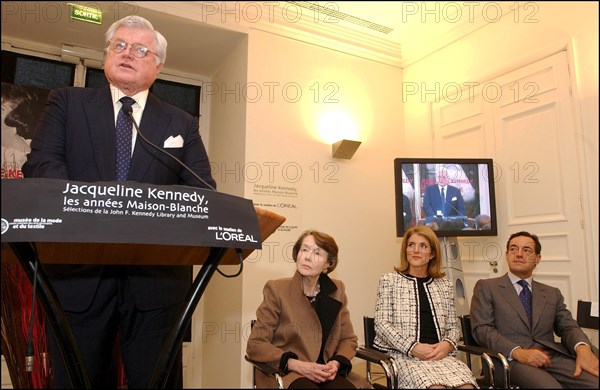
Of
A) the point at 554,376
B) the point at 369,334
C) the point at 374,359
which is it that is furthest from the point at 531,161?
the point at 374,359

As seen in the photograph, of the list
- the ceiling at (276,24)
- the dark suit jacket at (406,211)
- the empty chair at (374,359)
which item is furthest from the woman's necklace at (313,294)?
the ceiling at (276,24)

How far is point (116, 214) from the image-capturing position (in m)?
0.93

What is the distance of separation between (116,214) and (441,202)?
8.02 ft

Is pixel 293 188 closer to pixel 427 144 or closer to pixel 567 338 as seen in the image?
pixel 427 144

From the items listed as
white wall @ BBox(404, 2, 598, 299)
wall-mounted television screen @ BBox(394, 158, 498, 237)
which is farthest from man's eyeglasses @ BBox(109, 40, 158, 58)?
wall-mounted television screen @ BBox(394, 158, 498, 237)

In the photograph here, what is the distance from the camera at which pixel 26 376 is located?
180cm

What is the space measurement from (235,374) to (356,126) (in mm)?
2032

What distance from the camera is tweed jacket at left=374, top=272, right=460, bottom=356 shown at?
2272 millimetres

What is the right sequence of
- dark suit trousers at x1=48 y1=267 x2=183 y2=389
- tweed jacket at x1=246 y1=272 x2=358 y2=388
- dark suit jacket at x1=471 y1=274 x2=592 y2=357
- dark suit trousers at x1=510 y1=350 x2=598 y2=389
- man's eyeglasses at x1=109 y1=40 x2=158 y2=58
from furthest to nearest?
1. dark suit jacket at x1=471 y1=274 x2=592 y2=357
2. tweed jacket at x1=246 y1=272 x2=358 y2=388
3. dark suit trousers at x1=510 y1=350 x2=598 y2=389
4. man's eyeglasses at x1=109 y1=40 x2=158 y2=58
5. dark suit trousers at x1=48 y1=267 x2=183 y2=389

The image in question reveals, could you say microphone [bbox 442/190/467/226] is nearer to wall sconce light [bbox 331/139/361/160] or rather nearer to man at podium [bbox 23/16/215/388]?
wall sconce light [bbox 331/139/361/160]

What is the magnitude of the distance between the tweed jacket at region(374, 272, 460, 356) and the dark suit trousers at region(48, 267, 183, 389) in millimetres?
1303

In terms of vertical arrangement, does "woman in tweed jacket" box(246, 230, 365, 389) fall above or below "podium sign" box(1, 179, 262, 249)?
below

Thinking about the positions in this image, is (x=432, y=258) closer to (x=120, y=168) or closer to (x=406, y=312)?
(x=406, y=312)

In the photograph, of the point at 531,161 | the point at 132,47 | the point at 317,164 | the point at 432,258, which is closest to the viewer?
the point at 132,47
